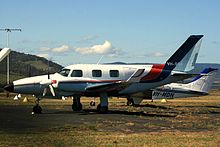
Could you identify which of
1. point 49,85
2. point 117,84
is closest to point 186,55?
point 117,84

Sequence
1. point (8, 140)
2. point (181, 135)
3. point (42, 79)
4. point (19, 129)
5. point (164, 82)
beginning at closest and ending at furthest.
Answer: point (8, 140) < point (181, 135) < point (19, 129) < point (42, 79) < point (164, 82)

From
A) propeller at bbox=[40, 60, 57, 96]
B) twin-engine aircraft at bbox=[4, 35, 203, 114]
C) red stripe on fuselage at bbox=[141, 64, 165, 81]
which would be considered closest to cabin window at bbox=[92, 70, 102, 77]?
twin-engine aircraft at bbox=[4, 35, 203, 114]

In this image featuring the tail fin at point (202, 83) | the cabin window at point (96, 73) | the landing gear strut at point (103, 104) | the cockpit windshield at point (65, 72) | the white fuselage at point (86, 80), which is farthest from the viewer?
the tail fin at point (202, 83)

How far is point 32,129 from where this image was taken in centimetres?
1791

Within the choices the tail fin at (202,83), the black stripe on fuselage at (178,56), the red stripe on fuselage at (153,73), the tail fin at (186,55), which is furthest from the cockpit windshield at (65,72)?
the tail fin at (202,83)

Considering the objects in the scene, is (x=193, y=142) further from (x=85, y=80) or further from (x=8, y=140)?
(x=85, y=80)

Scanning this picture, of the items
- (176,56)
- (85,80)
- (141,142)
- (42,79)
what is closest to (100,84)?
(85,80)

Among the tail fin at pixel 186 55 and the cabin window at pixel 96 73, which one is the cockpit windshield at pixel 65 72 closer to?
the cabin window at pixel 96 73

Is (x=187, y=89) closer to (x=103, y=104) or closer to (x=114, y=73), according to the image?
(x=114, y=73)

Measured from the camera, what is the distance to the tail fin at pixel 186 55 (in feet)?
105

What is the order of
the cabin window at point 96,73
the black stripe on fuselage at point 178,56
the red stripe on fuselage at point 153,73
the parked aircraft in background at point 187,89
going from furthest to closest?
the parked aircraft in background at point 187,89 → the black stripe on fuselage at point 178,56 → the red stripe on fuselage at point 153,73 → the cabin window at point 96,73

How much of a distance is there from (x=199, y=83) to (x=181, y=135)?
86.3 feet

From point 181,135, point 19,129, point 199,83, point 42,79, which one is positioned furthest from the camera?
point 199,83

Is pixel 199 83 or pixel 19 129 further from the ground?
pixel 199 83
